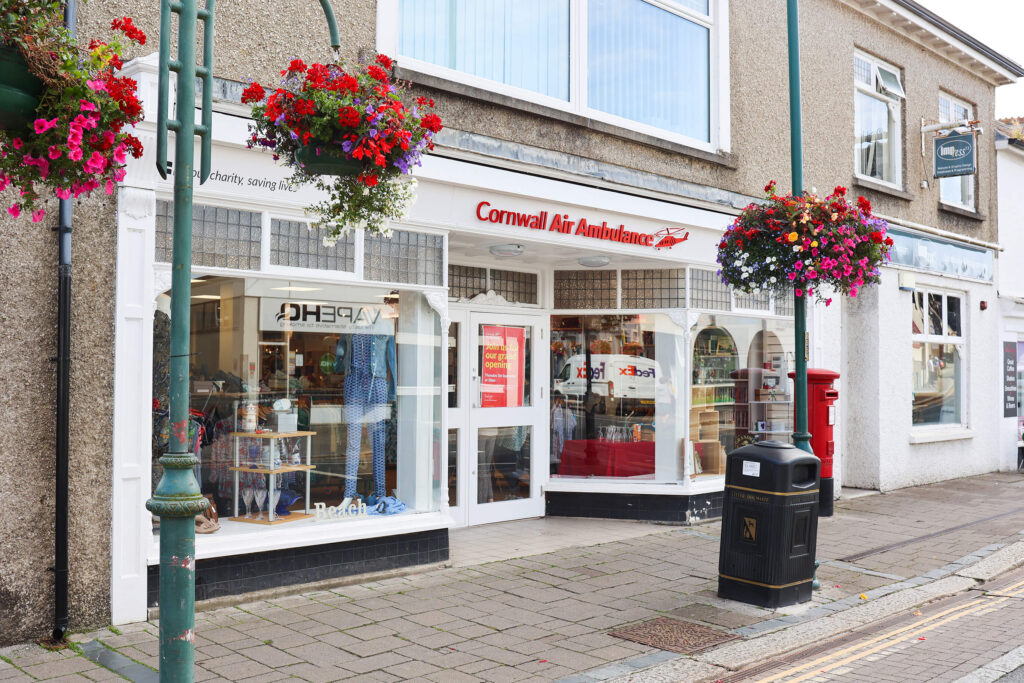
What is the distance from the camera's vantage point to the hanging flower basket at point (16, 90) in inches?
125

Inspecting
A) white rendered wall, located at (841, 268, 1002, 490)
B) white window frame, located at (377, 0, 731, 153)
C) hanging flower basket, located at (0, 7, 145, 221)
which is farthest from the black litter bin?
white rendered wall, located at (841, 268, 1002, 490)

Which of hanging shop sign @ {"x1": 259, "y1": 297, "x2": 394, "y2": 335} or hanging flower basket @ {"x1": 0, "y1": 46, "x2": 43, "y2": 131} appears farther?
hanging shop sign @ {"x1": 259, "y1": 297, "x2": 394, "y2": 335}

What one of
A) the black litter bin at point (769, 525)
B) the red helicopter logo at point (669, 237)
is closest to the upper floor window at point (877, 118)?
the red helicopter logo at point (669, 237)

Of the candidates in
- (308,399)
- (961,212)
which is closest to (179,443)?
(308,399)

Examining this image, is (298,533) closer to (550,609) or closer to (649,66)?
(550,609)

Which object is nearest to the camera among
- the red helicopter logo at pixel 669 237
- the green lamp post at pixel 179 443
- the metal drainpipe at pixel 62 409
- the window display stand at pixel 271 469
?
the green lamp post at pixel 179 443

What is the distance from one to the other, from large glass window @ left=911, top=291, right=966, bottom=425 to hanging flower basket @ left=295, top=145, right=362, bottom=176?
1152cm

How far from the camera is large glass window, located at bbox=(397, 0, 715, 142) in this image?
812cm

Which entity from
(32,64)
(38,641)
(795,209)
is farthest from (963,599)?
(32,64)

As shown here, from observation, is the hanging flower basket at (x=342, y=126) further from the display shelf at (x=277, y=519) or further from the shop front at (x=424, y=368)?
the display shelf at (x=277, y=519)

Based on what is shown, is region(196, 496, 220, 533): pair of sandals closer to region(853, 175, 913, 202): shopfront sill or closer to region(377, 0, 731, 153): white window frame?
region(377, 0, 731, 153): white window frame

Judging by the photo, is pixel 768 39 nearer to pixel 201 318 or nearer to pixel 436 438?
pixel 436 438

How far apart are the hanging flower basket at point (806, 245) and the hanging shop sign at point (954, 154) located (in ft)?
23.4

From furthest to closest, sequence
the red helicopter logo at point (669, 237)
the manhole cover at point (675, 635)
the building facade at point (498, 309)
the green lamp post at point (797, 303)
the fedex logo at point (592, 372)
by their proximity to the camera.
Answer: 1. the fedex logo at point (592, 372)
2. the red helicopter logo at point (669, 237)
3. the green lamp post at point (797, 303)
4. the building facade at point (498, 309)
5. the manhole cover at point (675, 635)
